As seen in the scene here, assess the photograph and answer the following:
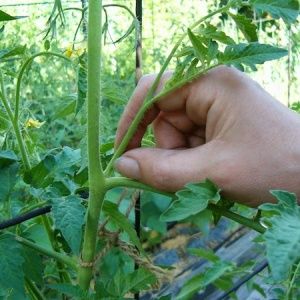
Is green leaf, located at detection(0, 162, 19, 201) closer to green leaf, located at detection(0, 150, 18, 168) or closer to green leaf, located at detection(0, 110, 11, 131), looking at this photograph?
green leaf, located at detection(0, 150, 18, 168)

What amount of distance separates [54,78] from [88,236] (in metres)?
2.15

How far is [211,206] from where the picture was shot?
0.85 m

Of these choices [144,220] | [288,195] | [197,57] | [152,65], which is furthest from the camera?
[152,65]

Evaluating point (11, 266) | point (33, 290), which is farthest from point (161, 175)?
point (33, 290)

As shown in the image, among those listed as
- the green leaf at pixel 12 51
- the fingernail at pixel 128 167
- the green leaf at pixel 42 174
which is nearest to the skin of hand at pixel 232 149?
the fingernail at pixel 128 167

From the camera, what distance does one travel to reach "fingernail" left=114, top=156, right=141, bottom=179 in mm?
882

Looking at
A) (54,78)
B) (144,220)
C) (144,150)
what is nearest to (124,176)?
(144,150)

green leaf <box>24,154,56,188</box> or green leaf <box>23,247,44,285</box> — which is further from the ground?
green leaf <box>24,154,56,188</box>

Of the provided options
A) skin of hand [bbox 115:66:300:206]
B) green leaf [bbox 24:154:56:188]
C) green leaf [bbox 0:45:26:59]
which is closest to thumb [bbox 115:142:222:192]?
skin of hand [bbox 115:66:300:206]

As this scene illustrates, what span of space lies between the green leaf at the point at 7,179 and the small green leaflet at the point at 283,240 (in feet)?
1.24

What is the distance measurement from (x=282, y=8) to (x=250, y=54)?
9cm

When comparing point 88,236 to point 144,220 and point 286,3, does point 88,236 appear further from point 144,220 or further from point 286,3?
point 144,220

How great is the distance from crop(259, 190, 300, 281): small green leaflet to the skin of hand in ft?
0.45

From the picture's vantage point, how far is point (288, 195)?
0.69m
